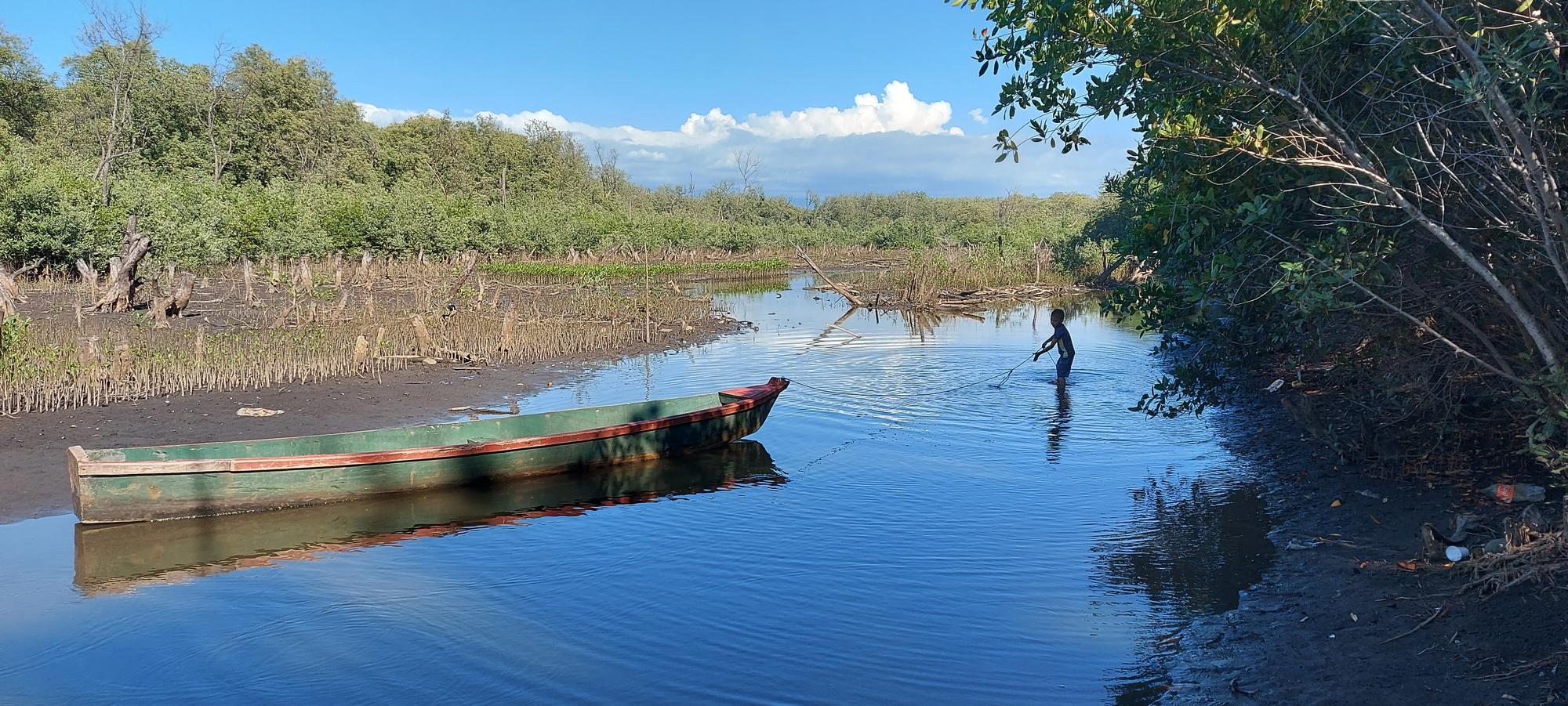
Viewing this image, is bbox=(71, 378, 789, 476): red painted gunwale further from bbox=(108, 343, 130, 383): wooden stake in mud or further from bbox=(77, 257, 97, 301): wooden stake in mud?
bbox=(77, 257, 97, 301): wooden stake in mud

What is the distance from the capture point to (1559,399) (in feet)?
20.4

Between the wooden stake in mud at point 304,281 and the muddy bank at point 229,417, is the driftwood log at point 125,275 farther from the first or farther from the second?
the muddy bank at point 229,417

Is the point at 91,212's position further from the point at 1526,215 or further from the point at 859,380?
the point at 1526,215

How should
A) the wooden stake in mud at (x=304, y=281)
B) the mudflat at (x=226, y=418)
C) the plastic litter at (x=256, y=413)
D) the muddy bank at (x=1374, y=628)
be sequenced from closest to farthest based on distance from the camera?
the muddy bank at (x=1374, y=628) → the mudflat at (x=226, y=418) → the plastic litter at (x=256, y=413) → the wooden stake in mud at (x=304, y=281)

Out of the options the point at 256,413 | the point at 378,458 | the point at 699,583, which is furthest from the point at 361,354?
the point at 699,583

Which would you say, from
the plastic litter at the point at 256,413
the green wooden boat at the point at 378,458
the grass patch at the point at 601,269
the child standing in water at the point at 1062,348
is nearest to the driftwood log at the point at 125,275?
the plastic litter at the point at 256,413

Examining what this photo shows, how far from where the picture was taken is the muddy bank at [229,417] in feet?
35.7

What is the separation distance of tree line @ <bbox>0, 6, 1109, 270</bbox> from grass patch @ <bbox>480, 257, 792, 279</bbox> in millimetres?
2375

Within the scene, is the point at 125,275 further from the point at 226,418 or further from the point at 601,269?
the point at 601,269

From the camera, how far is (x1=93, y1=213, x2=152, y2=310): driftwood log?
20.9m

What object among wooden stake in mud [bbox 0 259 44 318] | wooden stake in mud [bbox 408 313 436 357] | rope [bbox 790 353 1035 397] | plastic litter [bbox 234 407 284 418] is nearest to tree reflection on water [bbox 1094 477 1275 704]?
rope [bbox 790 353 1035 397]

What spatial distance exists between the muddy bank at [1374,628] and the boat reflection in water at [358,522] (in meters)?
6.08

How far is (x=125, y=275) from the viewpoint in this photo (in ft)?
69.4

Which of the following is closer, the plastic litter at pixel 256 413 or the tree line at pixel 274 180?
the plastic litter at pixel 256 413
